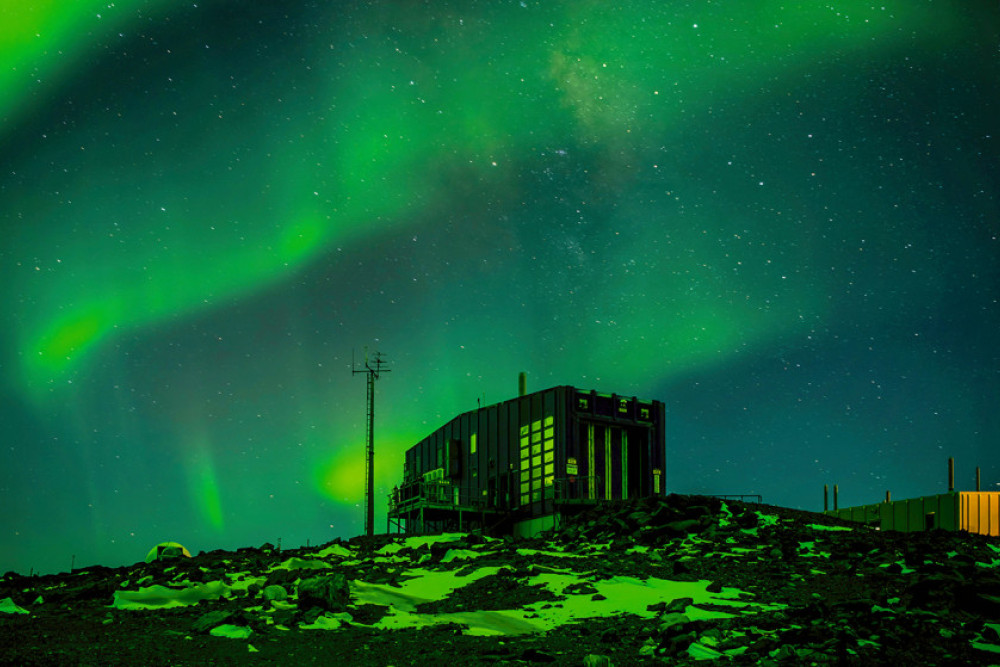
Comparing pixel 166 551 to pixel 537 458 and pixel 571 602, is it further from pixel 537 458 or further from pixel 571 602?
pixel 571 602

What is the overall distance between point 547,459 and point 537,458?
0.68 m

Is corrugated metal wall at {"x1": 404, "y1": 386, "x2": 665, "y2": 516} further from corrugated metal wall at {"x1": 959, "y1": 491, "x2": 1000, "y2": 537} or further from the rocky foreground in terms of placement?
corrugated metal wall at {"x1": 959, "y1": 491, "x2": 1000, "y2": 537}

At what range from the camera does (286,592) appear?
18.2 metres

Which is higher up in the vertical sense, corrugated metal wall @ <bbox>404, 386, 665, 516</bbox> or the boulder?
corrugated metal wall @ <bbox>404, 386, 665, 516</bbox>

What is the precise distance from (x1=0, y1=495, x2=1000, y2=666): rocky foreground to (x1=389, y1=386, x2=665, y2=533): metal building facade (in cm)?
620

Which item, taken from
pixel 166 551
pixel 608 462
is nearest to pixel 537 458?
pixel 608 462

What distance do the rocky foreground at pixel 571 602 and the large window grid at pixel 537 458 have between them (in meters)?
6.29

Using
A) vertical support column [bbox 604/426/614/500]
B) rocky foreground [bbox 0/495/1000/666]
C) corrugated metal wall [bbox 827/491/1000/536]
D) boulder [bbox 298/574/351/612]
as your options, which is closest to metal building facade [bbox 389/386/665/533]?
vertical support column [bbox 604/426/614/500]

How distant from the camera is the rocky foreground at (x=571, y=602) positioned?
13.5 metres

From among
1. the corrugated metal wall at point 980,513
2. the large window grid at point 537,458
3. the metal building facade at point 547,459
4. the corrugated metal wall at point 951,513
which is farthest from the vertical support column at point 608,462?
the corrugated metal wall at point 980,513

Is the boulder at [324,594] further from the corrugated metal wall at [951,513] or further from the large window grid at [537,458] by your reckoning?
the corrugated metal wall at [951,513]

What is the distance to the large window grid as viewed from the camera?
32031 millimetres

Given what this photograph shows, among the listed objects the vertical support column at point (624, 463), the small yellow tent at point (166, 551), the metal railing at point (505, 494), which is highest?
the vertical support column at point (624, 463)

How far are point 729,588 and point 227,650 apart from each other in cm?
936
